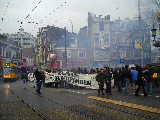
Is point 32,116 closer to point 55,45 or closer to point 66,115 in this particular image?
point 66,115

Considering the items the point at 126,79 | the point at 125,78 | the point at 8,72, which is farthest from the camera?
the point at 8,72

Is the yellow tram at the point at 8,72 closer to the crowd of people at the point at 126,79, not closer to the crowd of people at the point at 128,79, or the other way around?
the crowd of people at the point at 126,79

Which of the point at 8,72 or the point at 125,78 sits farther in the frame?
the point at 8,72

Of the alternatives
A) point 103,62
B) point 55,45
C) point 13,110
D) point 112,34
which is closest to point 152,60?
point 103,62

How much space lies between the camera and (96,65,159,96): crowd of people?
48.0ft

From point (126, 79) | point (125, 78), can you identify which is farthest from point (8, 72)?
point (125, 78)

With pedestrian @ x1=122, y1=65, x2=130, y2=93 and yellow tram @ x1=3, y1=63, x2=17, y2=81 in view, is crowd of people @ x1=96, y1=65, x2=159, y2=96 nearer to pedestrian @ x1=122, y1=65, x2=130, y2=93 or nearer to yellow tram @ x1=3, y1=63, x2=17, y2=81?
pedestrian @ x1=122, y1=65, x2=130, y2=93

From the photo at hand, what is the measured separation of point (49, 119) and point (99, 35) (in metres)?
59.3

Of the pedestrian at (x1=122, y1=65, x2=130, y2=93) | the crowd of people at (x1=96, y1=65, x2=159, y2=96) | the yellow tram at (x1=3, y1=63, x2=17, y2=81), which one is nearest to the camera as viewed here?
the crowd of people at (x1=96, y1=65, x2=159, y2=96)

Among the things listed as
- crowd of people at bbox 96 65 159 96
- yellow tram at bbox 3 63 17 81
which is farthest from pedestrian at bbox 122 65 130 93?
yellow tram at bbox 3 63 17 81

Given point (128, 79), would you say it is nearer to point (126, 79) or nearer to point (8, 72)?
point (126, 79)

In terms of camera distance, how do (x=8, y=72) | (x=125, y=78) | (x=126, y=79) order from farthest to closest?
1. (x=8, y=72)
2. (x=126, y=79)
3. (x=125, y=78)

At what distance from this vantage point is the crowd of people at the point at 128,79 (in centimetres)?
1462

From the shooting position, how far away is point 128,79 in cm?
1789
